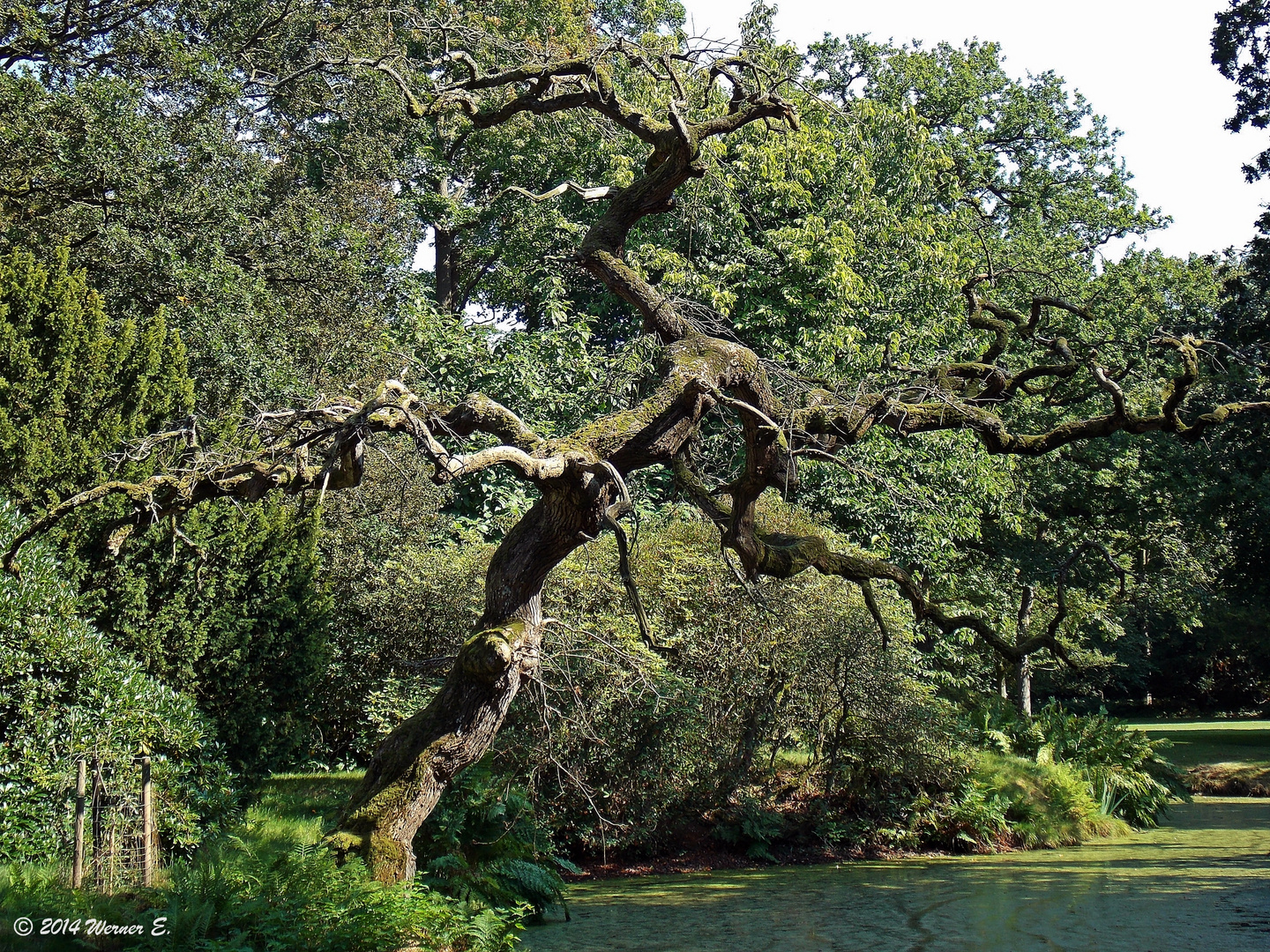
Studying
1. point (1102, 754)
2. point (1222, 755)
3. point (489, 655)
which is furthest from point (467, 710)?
point (1222, 755)

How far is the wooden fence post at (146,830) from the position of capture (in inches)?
294

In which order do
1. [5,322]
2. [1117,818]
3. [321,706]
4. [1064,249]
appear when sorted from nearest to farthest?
[5,322], [321,706], [1117,818], [1064,249]

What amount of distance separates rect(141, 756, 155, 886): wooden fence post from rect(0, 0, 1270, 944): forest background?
0.74 meters

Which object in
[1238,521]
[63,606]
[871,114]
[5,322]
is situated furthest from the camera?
[871,114]

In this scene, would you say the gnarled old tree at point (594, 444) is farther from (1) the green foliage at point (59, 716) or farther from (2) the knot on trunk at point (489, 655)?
(1) the green foliage at point (59, 716)

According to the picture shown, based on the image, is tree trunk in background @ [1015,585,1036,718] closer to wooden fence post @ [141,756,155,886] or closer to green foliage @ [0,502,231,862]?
green foliage @ [0,502,231,862]

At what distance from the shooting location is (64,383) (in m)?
10.1

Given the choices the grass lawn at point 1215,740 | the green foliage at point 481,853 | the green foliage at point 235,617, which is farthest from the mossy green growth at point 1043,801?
the green foliage at point 235,617

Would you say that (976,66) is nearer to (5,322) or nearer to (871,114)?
(871,114)

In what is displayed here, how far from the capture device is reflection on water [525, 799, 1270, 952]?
7.16m

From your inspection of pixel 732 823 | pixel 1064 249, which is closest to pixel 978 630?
pixel 732 823

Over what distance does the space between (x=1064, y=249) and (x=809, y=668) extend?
1400 centimetres

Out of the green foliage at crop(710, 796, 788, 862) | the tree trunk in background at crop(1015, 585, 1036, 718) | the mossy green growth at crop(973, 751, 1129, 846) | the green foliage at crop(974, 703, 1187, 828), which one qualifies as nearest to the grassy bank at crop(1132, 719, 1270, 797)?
the green foliage at crop(974, 703, 1187, 828)

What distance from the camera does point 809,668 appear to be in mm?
12266
